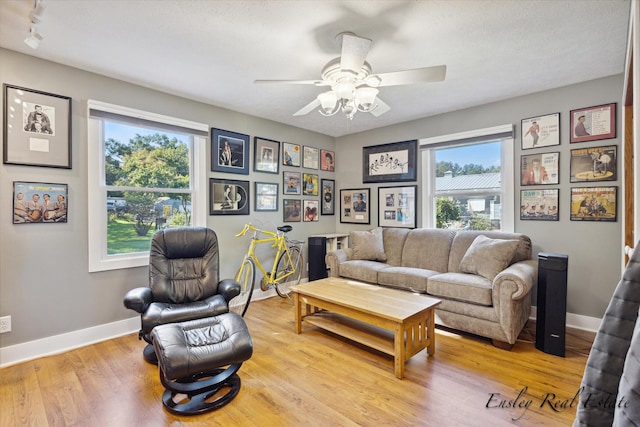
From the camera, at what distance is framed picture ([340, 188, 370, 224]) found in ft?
16.5

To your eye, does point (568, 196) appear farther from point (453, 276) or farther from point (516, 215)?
point (453, 276)

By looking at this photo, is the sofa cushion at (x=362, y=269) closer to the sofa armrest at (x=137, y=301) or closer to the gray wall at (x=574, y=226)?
the gray wall at (x=574, y=226)

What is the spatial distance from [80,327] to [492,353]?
376cm

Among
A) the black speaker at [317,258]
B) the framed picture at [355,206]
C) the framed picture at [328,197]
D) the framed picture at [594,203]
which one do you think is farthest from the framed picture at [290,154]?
the framed picture at [594,203]

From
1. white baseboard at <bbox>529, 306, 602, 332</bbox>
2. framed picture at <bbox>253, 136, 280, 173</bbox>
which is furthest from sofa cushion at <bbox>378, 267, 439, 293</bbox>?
framed picture at <bbox>253, 136, 280, 173</bbox>

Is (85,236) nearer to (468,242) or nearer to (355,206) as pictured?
(355,206)

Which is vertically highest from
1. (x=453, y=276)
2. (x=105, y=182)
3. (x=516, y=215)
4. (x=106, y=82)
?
(x=106, y=82)

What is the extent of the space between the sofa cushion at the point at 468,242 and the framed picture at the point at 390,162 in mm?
1151

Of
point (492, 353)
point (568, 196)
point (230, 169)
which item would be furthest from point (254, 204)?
point (568, 196)

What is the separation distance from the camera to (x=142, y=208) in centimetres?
329

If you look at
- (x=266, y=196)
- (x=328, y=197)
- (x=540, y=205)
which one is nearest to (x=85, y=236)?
(x=266, y=196)

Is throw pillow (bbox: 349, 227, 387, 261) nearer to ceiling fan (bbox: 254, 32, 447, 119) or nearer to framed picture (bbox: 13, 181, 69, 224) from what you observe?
ceiling fan (bbox: 254, 32, 447, 119)

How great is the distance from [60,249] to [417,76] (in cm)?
334

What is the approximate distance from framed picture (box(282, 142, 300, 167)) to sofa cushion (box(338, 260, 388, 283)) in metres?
1.78
